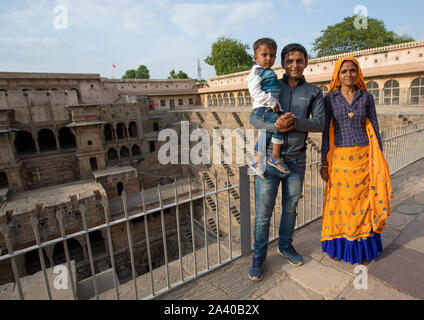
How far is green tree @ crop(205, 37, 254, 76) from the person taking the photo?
4041cm

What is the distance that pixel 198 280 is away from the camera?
2451mm


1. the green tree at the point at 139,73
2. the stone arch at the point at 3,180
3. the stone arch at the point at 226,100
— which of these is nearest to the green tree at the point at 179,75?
the green tree at the point at 139,73

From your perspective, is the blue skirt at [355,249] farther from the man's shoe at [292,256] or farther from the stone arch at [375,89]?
the stone arch at [375,89]

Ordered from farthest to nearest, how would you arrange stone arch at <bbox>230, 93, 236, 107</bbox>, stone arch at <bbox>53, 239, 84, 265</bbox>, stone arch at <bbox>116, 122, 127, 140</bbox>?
stone arch at <bbox>230, 93, 236, 107</bbox> → stone arch at <bbox>116, 122, 127, 140</bbox> → stone arch at <bbox>53, 239, 84, 265</bbox>

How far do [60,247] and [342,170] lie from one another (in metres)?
15.2

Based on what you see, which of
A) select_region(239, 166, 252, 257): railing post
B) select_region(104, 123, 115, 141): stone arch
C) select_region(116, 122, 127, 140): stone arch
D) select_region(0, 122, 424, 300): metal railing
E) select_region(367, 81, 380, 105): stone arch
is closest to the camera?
select_region(0, 122, 424, 300): metal railing

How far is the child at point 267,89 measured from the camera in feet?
6.36

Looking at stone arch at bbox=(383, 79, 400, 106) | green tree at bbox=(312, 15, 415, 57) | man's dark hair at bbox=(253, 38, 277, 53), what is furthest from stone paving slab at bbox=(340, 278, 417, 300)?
green tree at bbox=(312, 15, 415, 57)

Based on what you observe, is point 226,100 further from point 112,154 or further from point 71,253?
point 71,253

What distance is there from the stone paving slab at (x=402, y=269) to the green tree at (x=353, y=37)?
3093cm

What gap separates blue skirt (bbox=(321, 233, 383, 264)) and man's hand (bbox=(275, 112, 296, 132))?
4.50 feet

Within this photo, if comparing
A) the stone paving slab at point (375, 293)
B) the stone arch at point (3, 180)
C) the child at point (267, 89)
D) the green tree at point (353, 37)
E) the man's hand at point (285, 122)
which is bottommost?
the stone arch at point (3, 180)

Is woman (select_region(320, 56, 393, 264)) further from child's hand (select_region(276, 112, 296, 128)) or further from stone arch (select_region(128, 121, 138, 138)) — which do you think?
stone arch (select_region(128, 121, 138, 138))

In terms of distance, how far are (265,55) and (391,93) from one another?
15694mm
